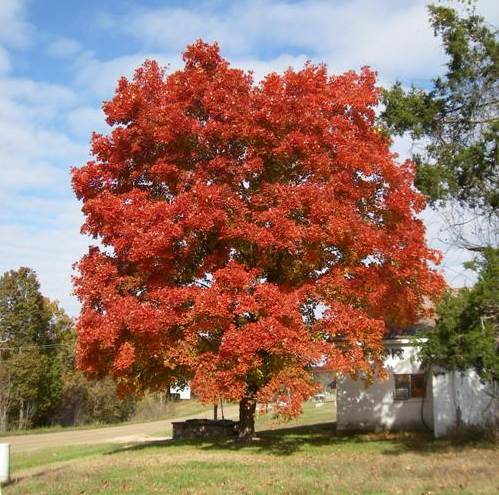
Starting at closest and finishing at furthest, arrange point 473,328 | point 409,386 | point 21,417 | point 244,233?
point 473,328 < point 244,233 < point 409,386 < point 21,417

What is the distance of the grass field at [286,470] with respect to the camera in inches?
449

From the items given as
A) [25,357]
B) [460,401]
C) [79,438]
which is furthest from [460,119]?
[25,357]

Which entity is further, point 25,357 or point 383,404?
point 25,357

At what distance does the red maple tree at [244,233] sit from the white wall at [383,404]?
167 inches

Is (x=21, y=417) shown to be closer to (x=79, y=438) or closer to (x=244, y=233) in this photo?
(x=79, y=438)

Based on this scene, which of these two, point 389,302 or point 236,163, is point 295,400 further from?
point 236,163

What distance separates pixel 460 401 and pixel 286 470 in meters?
8.93

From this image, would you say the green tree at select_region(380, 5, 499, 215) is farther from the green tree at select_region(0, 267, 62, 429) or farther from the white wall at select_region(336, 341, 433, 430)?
the green tree at select_region(0, 267, 62, 429)

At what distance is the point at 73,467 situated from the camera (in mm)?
16578

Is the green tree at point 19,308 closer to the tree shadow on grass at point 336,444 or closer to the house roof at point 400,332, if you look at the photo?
the tree shadow on grass at point 336,444

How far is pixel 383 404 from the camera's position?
936 inches

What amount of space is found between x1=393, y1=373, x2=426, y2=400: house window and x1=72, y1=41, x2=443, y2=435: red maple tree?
4.65m

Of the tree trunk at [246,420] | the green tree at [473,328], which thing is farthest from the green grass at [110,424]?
the green tree at [473,328]

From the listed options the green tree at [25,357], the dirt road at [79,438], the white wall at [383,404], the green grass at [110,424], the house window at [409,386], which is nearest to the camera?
the white wall at [383,404]
